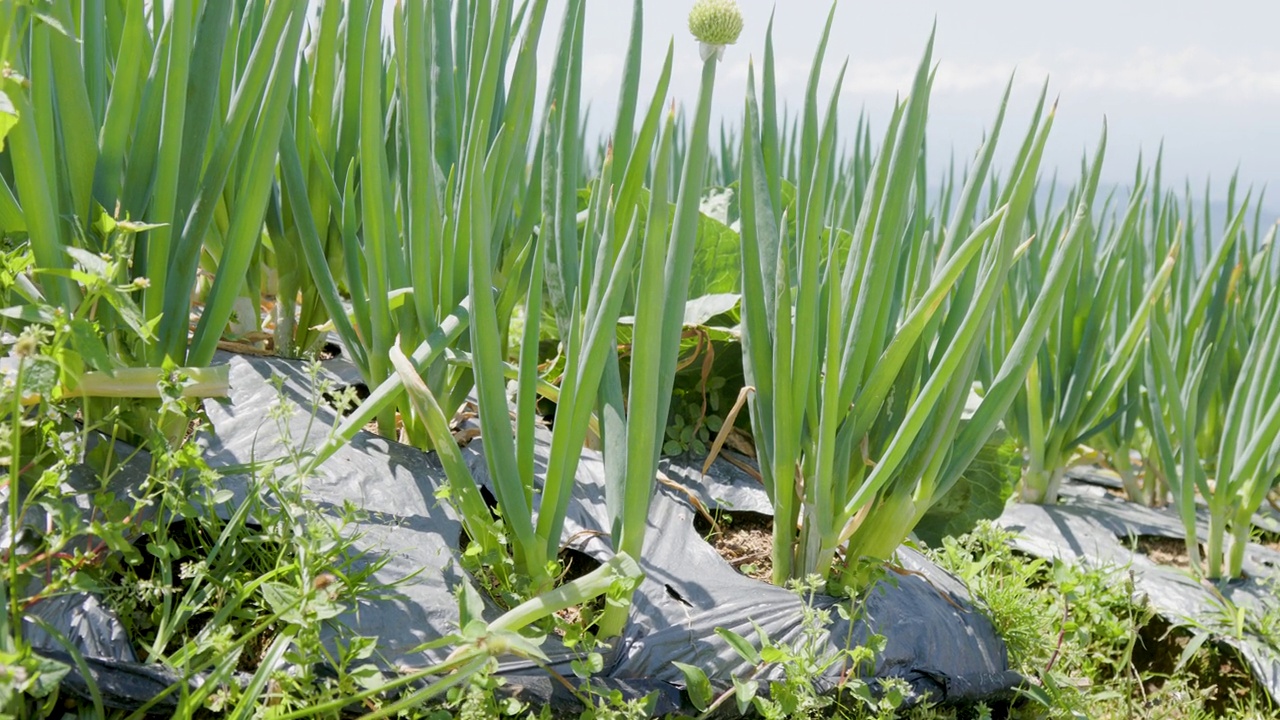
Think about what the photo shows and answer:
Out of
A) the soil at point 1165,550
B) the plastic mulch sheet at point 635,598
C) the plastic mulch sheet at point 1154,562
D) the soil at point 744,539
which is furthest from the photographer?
the soil at point 1165,550

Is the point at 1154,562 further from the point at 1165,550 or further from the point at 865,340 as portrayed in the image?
the point at 865,340

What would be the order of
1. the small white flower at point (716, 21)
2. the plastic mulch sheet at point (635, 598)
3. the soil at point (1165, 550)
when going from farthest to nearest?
1. the soil at point (1165, 550)
2. the plastic mulch sheet at point (635, 598)
3. the small white flower at point (716, 21)

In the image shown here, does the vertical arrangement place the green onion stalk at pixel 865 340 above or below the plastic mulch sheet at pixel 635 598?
above

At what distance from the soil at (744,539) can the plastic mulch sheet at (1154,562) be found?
427 millimetres

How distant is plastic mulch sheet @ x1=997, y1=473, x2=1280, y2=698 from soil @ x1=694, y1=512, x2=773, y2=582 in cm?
43

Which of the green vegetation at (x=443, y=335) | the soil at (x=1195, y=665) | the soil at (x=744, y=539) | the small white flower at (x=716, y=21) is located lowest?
the soil at (x=1195, y=665)

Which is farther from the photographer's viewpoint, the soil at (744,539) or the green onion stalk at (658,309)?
the soil at (744,539)

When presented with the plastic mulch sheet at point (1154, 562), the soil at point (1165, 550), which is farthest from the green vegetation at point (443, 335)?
the soil at point (1165, 550)

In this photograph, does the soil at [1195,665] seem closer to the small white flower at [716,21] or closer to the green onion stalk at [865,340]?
the green onion stalk at [865,340]

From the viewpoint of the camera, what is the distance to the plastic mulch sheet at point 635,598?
0.91 meters

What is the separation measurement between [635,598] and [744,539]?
30 cm

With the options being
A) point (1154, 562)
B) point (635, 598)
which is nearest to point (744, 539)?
point (635, 598)

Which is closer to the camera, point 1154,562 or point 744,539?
point 744,539

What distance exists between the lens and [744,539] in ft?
4.25
